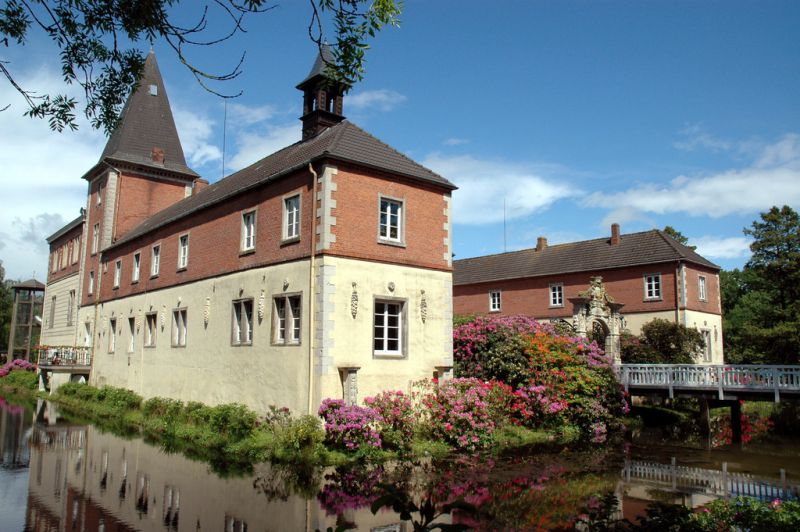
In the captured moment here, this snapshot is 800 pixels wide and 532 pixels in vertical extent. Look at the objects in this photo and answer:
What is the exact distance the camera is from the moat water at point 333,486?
10.1 meters

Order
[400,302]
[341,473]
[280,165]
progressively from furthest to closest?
[280,165], [400,302], [341,473]

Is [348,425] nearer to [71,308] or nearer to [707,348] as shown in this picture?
[707,348]

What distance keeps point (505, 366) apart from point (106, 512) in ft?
45.3

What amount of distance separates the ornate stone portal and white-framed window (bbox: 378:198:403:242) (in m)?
12.5

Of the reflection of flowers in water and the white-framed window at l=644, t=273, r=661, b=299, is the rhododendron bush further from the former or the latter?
the white-framed window at l=644, t=273, r=661, b=299

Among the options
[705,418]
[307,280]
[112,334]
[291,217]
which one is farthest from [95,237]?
[705,418]

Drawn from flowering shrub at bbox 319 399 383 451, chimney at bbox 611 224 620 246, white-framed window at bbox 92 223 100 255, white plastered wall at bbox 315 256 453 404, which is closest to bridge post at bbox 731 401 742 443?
white plastered wall at bbox 315 256 453 404

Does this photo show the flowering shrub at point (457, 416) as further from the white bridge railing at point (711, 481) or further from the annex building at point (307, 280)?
the white bridge railing at point (711, 481)

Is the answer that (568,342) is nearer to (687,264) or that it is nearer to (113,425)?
(687,264)

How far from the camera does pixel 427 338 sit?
1861 centimetres

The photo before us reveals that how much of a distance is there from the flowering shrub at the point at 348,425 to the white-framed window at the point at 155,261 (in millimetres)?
14391

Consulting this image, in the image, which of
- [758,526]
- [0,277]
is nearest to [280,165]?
[758,526]

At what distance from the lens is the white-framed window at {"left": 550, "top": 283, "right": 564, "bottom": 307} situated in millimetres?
38250

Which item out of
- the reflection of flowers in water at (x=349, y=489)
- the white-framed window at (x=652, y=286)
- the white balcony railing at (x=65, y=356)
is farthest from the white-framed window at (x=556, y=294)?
the white balcony railing at (x=65, y=356)
